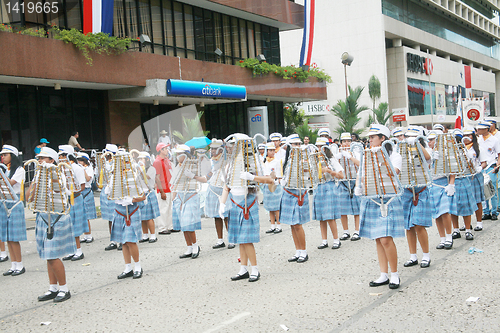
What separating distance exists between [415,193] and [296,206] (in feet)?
5.74

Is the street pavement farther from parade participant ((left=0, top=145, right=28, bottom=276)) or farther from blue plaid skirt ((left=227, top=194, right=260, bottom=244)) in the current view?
blue plaid skirt ((left=227, top=194, right=260, bottom=244))

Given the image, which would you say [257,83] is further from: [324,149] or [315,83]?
[324,149]

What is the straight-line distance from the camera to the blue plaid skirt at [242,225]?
6539 millimetres

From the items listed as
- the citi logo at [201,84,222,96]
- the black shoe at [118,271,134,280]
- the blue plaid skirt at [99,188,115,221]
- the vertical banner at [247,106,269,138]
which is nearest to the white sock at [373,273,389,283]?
the black shoe at [118,271,134,280]

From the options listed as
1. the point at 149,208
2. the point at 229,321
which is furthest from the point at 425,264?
the point at 149,208

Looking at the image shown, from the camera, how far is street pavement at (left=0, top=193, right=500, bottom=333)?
4941 mm

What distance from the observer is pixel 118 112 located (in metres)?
20.6

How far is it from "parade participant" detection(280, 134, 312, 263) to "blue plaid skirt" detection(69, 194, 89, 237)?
3701 mm

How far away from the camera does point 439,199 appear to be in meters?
7.84

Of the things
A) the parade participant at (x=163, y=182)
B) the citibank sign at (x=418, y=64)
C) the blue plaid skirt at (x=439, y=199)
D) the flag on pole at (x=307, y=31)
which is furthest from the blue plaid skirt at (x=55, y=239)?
the citibank sign at (x=418, y=64)

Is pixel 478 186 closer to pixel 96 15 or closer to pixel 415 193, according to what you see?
pixel 415 193

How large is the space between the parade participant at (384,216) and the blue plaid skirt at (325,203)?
2240 millimetres

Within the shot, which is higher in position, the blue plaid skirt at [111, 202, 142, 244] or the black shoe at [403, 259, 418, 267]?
the blue plaid skirt at [111, 202, 142, 244]

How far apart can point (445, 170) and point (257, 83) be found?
18385 mm
